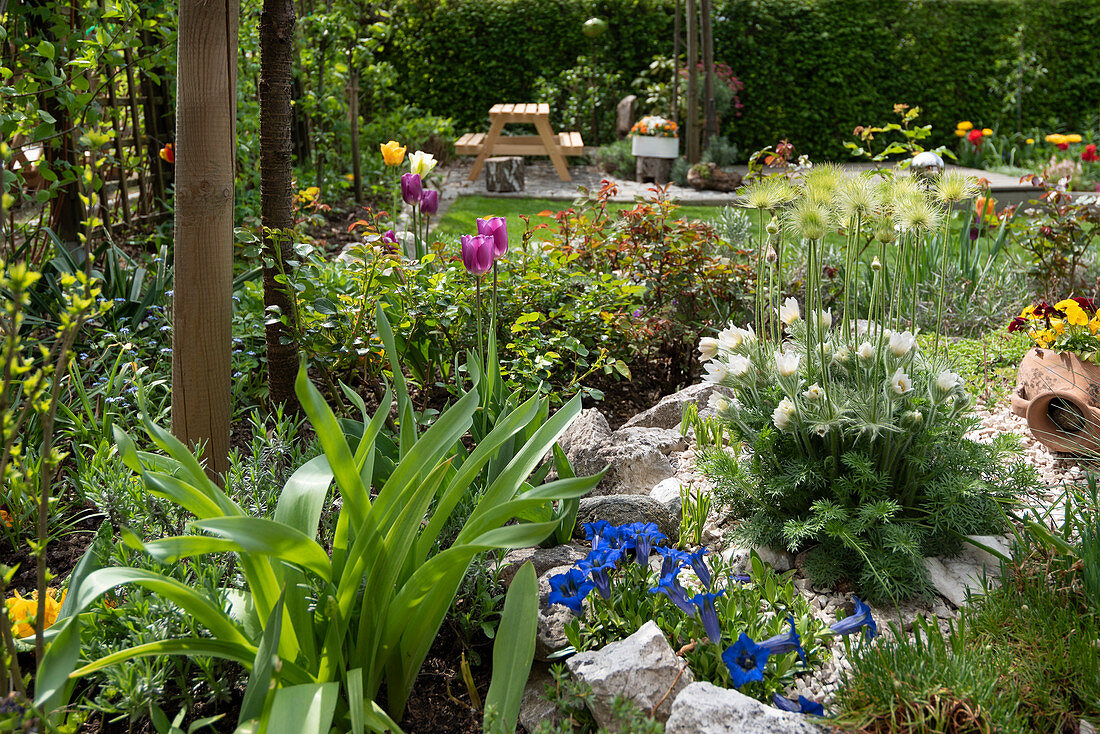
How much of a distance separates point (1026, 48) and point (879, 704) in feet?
38.6

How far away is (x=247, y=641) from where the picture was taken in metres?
1.32

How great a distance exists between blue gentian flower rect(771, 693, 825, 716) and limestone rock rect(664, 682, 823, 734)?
49 mm

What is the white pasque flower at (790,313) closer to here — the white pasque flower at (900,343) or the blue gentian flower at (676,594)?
the white pasque flower at (900,343)

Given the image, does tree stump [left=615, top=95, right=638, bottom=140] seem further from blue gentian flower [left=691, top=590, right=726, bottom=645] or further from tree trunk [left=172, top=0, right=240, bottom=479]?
blue gentian flower [left=691, top=590, right=726, bottom=645]

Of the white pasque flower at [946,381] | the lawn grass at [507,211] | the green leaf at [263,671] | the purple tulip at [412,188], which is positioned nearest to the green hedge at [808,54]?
the lawn grass at [507,211]

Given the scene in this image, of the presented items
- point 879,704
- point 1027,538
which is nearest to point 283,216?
point 879,704

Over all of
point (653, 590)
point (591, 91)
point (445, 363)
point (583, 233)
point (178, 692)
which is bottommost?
point (178, 692)

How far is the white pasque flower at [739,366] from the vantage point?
6.32 ft

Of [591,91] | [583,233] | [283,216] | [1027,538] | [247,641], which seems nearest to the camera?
[247,641]

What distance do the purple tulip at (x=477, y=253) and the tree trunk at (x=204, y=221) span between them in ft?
1.86

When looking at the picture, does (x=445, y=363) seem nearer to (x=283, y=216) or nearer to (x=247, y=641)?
(x=283, y=216)

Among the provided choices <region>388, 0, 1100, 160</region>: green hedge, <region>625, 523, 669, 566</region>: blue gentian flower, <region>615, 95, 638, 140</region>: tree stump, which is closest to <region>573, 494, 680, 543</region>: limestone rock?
<region>625, 523, 669, 566</region>: blue gentian flower

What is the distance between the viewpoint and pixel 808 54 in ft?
33.1

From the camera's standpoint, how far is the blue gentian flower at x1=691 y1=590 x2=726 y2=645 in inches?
57.6
